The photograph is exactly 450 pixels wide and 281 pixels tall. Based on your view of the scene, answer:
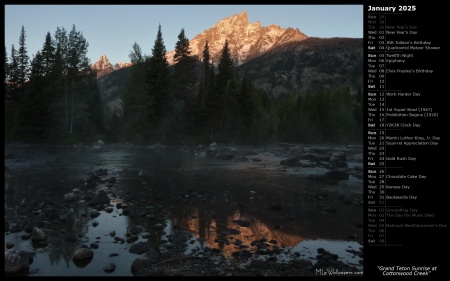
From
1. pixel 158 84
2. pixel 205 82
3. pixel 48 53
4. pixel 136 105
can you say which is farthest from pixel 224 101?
pixel 48 53

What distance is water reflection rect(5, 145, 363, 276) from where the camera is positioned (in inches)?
431

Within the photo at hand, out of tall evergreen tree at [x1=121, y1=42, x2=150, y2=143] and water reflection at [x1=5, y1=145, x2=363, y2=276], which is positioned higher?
tall evergreen tree at [x1=121, y1=42, x2=150, y2=143]

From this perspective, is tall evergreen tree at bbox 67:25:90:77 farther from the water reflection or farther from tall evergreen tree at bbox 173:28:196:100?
the water reflection

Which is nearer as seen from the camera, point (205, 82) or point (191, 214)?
point (191, 214)

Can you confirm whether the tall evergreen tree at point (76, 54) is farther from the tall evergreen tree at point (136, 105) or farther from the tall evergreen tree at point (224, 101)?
the tall evergreen tree at point (224, 101)

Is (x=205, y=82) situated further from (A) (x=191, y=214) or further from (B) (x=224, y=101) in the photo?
(A) (x=191, y=214)

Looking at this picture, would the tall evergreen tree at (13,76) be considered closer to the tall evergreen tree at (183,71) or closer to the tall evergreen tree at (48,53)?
the tall evergreen tree at (48,53)

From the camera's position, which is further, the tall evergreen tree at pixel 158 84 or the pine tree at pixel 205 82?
the pine tree at pixel 205 82

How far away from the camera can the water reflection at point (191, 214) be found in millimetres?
10945

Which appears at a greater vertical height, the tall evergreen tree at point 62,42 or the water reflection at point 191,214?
the tall evergreen tree at point 62,42

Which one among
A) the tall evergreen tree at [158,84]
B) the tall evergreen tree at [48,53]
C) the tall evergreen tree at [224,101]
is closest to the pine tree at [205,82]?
the tall evergreen tree at [224,101]

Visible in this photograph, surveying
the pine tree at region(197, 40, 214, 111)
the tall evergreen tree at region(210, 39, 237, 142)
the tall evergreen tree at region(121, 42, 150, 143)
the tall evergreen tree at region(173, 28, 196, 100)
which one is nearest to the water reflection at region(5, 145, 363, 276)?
the tall evergreen tree at region(121, 42, 150, 143)

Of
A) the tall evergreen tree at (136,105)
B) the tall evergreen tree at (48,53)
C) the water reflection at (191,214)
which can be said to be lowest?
the water reflection at (191,214)

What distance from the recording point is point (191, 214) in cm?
1549
